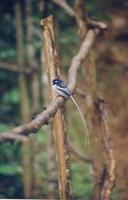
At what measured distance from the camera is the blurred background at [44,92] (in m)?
4.27

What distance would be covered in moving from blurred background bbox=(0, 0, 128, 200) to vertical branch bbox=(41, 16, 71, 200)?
122cm

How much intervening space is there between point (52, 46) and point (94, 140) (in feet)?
4.48

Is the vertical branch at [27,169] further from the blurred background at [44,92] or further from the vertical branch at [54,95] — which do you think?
the vertical branch at [54,95]

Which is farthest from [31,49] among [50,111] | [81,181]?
[50,111]

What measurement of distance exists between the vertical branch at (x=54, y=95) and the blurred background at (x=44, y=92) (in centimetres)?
122

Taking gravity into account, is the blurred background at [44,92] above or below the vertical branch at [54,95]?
above

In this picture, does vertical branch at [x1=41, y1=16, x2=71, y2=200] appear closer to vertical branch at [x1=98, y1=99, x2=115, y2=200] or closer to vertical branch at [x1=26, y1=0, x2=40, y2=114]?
vertical branch at [x1=98, y1=99, x2=115, y2=200]

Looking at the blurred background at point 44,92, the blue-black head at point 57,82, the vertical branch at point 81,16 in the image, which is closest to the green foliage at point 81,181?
the blurred background at point 44,92

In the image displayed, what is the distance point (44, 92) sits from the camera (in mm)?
4312

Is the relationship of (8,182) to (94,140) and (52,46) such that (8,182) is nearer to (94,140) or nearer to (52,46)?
(94,140)

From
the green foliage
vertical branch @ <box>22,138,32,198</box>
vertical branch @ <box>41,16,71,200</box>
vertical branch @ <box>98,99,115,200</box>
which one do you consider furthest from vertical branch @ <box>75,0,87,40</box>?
the green foliage

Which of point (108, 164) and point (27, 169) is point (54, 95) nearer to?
point (108, 164)

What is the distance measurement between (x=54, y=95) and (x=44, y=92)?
2.43 metres

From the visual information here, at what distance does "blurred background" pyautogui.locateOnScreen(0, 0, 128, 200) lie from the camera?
4.27 metres
